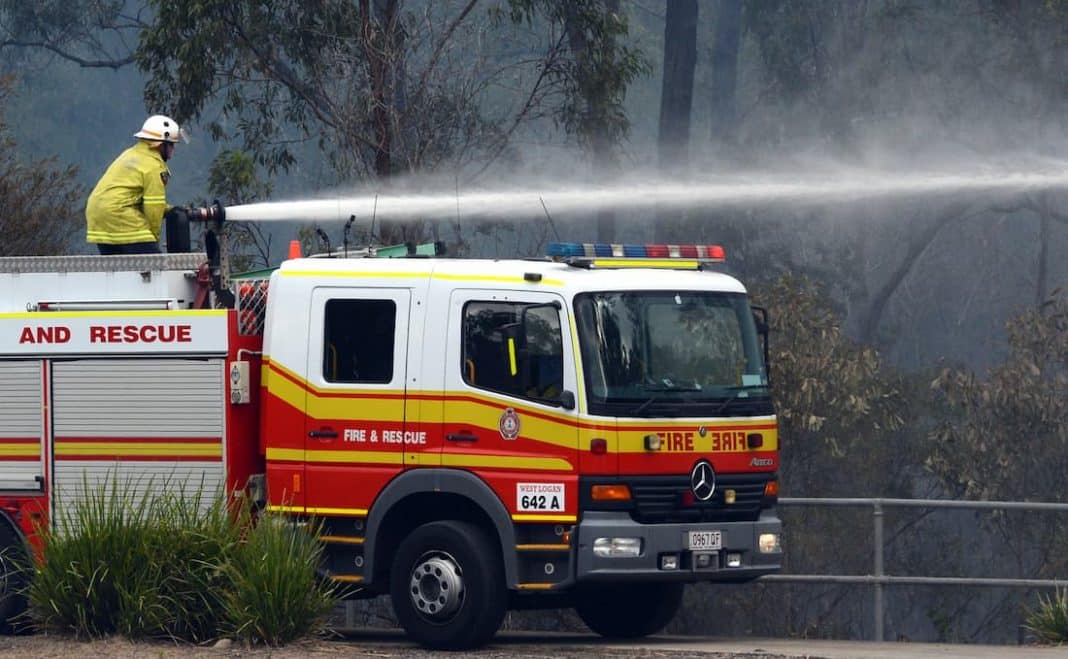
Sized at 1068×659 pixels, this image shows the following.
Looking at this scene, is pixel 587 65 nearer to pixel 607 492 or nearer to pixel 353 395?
pixel 353 395

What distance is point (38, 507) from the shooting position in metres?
12.0

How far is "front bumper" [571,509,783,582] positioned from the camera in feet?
35.5

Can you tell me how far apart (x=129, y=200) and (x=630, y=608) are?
14.5 ft

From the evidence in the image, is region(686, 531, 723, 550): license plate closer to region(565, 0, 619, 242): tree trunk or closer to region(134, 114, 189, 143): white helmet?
region(134, 114, 189, 143): white helmet

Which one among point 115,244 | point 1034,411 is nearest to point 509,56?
point 1034,411

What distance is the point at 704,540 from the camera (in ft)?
36.4

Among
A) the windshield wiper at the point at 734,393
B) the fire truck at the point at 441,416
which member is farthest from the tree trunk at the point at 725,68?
the windshield wiper at the point at 734,393

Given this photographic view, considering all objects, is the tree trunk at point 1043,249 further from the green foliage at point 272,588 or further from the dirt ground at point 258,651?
the green foliage at point 272,588

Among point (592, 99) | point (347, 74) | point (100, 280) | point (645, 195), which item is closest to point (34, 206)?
point (347, 74)

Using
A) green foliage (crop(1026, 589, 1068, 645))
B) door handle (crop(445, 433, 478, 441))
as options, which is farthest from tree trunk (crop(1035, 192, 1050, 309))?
door handle (crop(445, 433, 478, 441))

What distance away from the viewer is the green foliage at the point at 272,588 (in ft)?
35.4

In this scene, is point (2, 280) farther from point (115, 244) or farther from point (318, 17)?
point (318, 17)

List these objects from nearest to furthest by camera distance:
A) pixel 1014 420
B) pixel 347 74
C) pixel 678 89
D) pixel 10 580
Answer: pixel 10 580, pixel 347 74, pixel 1014 420, pixel 678 89

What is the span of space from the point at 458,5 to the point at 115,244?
10421 mm
